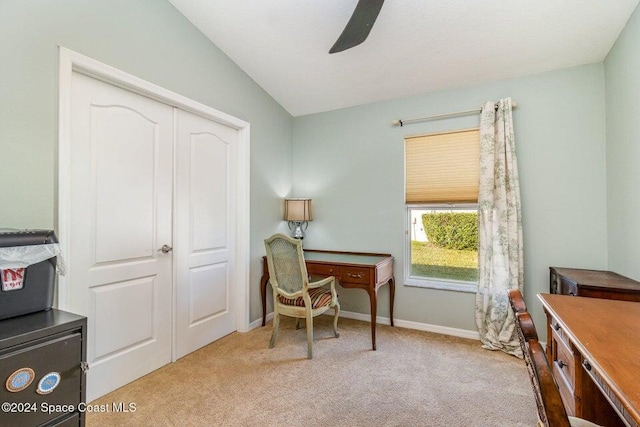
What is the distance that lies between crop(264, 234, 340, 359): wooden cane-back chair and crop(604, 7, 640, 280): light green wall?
2.20 meters

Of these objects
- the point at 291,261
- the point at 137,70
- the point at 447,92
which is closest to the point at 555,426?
the point at 291,261

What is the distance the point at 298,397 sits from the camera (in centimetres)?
197

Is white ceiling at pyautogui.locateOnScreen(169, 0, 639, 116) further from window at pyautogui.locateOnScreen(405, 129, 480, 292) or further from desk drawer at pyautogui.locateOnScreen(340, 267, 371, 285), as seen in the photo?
desk drawer at pyautogui.locateOnScreen(340, 267, 371, 285)

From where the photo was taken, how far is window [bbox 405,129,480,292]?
9.64ft

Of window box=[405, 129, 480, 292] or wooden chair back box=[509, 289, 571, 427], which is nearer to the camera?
wooden chair back box=[509, 289, 571, 427]

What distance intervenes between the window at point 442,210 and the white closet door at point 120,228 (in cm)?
236

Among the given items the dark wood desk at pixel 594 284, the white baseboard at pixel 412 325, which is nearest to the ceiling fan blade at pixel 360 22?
the dark wood desk at pixel 594 284

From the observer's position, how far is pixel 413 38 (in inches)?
95.1

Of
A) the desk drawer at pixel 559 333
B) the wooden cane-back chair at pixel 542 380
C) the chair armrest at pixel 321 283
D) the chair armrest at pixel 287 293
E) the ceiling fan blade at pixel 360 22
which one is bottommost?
the chair armrest at pixel 287 293

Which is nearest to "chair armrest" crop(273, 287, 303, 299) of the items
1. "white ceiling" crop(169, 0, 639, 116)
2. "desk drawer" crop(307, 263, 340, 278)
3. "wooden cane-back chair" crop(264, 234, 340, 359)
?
"wooden cane-back chair" crop(264, 234, 340, 359)

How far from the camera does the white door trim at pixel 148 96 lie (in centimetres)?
175

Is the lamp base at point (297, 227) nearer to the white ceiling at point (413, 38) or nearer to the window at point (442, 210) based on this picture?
the window at point (442, 210)

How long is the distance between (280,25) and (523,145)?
237 centimetres

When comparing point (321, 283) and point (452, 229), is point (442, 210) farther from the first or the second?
point (321, 283)
